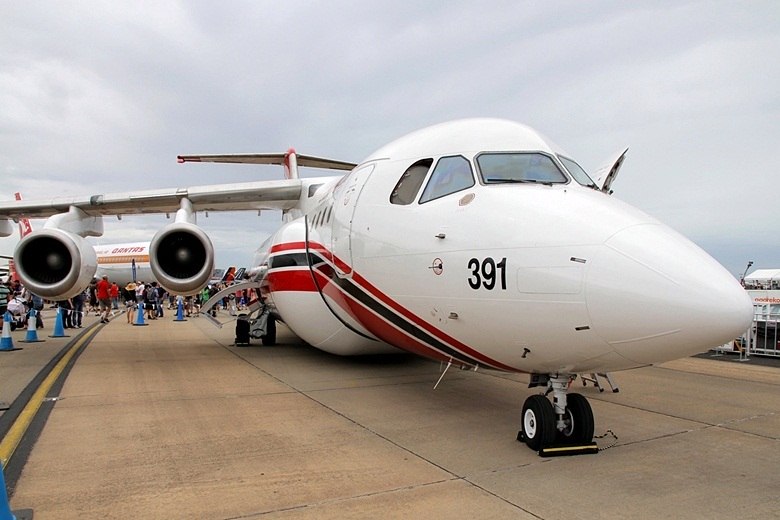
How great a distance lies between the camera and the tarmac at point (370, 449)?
3.50 meters

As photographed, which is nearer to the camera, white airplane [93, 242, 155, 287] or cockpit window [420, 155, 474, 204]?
cockpit window [420, 155, 474, 204]

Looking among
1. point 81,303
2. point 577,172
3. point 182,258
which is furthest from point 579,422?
point 81,303

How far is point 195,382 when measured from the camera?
7.79 m

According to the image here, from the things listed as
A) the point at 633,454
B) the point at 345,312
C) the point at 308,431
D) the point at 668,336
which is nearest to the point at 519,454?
the point at 633,454

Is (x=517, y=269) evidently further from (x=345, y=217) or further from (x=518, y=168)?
(x=345, y=217)

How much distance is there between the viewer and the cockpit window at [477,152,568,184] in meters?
4.64

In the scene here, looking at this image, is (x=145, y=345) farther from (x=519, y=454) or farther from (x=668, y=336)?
(x=668, y=336)

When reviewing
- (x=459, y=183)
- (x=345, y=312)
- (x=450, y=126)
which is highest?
(x=450, y=126)

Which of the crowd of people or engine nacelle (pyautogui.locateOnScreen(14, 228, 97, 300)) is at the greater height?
engine nacelle (pyautogui.locateOnScreen(14, 228, 97, 300))

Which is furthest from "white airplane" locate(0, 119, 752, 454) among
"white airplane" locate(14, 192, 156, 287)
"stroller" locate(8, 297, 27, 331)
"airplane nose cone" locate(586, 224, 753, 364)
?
"white airplane" locate(14, 192, 156, 287)

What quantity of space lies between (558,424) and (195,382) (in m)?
5.29

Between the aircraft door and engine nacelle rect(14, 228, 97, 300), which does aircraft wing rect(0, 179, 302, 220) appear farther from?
the aircraft door

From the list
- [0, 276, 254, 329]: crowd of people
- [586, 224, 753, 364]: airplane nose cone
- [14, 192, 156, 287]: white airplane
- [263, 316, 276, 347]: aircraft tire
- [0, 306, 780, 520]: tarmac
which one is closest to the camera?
[586, 224, 753, 364]: airplane nose cone

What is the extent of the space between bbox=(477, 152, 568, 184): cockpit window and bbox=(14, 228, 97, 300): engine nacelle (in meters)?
7.94
